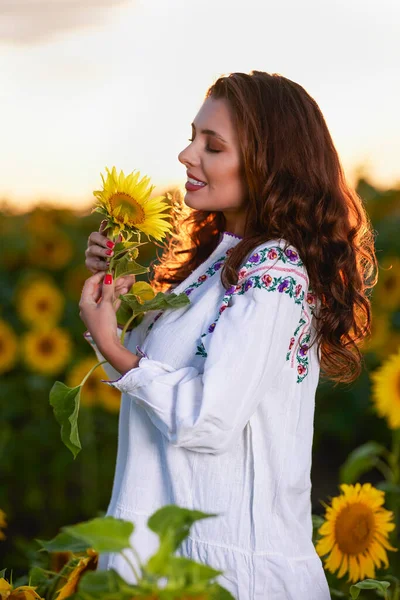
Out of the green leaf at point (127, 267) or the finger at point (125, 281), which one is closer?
the green leaf at point (127, 267)

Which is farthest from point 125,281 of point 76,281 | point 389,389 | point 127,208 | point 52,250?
point 52,250

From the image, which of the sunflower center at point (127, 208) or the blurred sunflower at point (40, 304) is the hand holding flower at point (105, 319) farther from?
the blurred sunflower at point (40, 304)

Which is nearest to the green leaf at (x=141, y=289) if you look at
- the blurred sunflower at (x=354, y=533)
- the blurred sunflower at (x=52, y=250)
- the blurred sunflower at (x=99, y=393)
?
the blurred sunflower at (x=354, y=533)

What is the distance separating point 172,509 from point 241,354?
1.96 ft

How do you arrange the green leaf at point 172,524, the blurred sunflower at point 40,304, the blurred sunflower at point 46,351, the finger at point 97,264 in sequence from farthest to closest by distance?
the blurred sunflower at point 40,304 < the blurred sunflower at point 46,351 < the finger at point 97,264 < the green leaf at point 172,524

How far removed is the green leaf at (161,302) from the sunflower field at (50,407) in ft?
5.88

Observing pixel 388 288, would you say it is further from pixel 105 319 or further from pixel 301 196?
pixel 105 319

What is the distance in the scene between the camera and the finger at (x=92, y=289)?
1.75 metres

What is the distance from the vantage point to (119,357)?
1701 mm

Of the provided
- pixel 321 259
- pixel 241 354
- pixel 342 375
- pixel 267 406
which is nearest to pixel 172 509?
pixel 241 354

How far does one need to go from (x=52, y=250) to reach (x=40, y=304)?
39cm

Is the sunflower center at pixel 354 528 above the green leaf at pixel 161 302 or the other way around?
the other way around

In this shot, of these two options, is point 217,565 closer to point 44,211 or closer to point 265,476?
point 265,476

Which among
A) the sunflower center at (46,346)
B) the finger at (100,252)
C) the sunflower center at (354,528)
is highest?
the sunflower center at (46,346)
